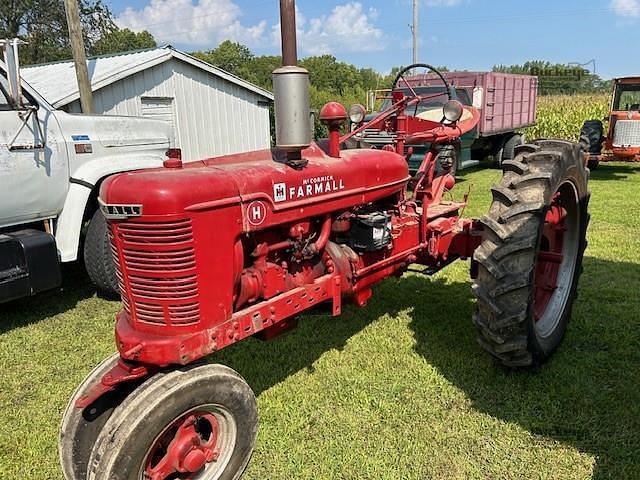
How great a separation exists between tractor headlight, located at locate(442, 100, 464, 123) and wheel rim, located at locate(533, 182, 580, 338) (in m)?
0.90

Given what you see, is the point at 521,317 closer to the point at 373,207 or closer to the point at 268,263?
the point at 373,207

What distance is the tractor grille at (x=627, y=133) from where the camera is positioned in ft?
37.8

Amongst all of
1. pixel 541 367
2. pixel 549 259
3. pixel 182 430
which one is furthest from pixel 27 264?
pixel 549 259

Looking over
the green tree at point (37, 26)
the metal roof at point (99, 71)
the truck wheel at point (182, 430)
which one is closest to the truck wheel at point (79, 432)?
the truck wheel at point (182, 430)

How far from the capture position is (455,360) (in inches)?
142

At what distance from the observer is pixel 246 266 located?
2736mm

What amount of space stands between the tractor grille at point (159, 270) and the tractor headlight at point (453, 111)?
240 centimetres

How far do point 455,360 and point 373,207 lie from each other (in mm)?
1174

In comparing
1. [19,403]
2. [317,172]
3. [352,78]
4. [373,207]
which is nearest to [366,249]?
[373,207]

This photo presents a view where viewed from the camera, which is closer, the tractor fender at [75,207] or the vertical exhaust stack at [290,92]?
the vertical exhaust stack at [290,92]

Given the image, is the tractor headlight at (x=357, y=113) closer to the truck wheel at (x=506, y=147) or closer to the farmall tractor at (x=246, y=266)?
the farmall tractor at (x=246, y=266)

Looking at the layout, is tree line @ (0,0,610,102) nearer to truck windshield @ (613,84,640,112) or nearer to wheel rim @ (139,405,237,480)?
truck windshield @ (613,84,640,112)

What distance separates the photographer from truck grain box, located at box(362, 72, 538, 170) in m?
11.1

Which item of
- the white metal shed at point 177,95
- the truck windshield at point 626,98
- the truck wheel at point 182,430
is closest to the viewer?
the truck wheel at point 182,430
